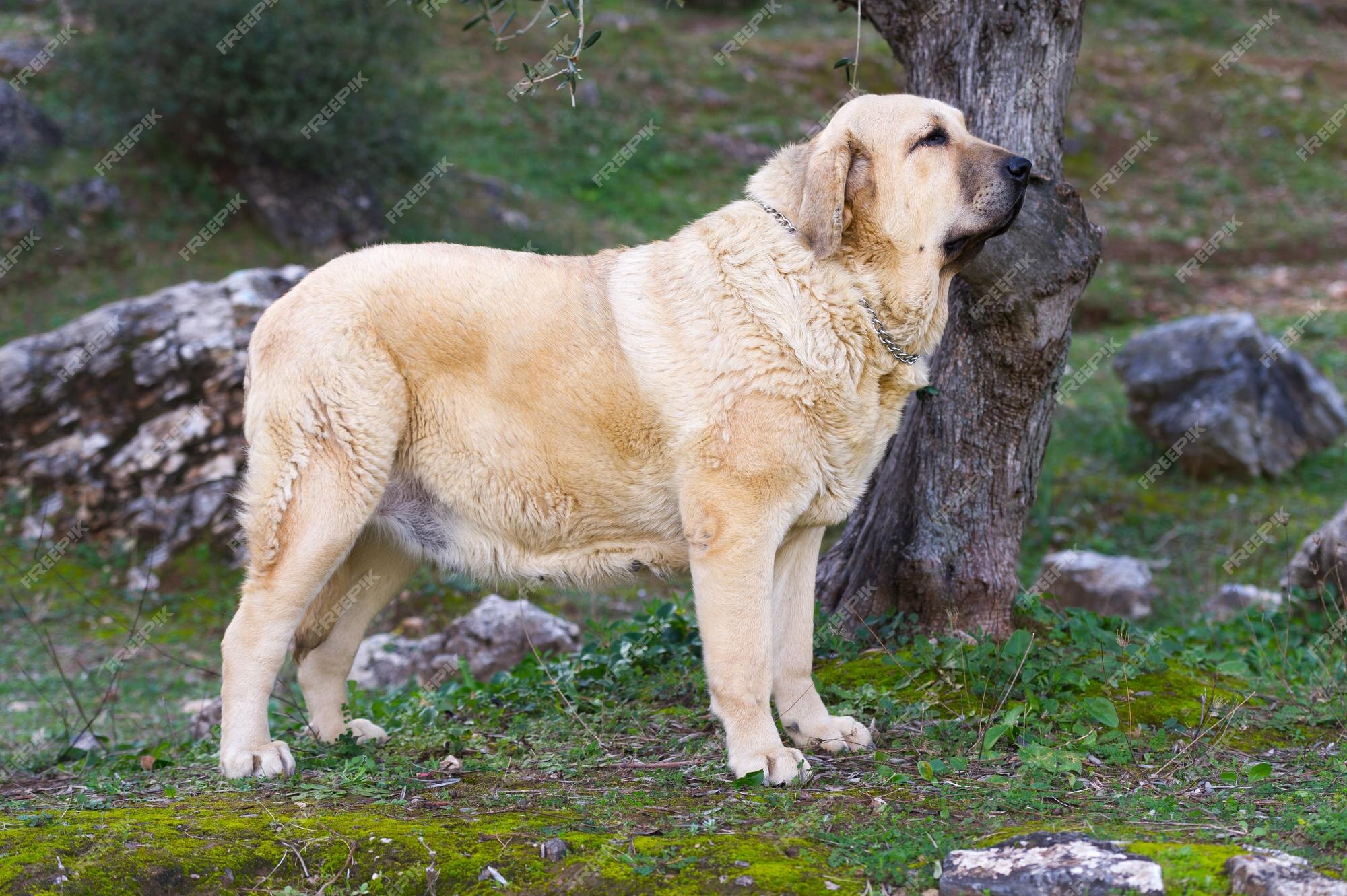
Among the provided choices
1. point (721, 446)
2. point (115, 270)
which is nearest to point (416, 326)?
point (721, 446)

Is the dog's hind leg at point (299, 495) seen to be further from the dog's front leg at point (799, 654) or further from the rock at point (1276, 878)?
the rock at point (1276, 878)

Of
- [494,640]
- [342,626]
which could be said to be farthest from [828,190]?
[494,640]

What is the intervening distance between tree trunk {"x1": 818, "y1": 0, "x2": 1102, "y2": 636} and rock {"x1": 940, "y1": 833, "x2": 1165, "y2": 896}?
6.99ft

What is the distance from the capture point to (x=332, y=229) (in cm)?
1380

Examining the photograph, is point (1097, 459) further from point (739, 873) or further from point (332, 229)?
point (332, 229)

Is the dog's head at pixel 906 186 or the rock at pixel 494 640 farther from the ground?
the dog's head at pixel 906 186

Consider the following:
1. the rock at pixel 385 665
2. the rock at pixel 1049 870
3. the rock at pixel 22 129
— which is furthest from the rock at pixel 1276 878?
the rock at pixel 22 129

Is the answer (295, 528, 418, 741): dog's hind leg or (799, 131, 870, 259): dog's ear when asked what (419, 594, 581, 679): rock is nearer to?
(295, 528, 418, 741): dog's hind leg

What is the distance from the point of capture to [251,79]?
13156mm

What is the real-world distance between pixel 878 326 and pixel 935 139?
0.69 m

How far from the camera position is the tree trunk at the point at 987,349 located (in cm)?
480

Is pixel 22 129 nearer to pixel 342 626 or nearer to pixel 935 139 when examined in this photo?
pixel 342 626

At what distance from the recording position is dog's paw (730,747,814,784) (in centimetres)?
385

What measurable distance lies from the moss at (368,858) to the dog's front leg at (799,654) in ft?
3.70
